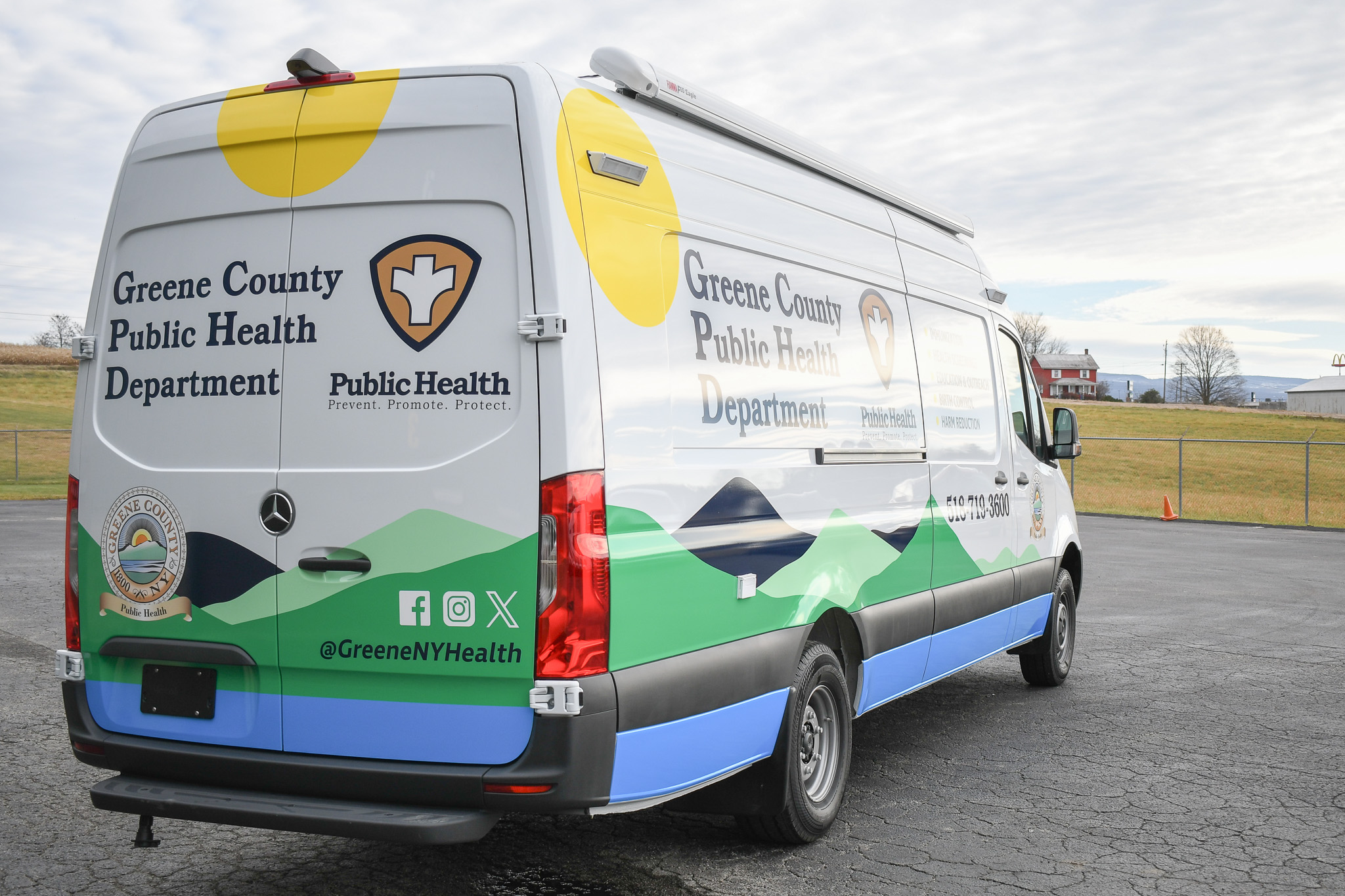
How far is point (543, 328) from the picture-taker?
348 cm

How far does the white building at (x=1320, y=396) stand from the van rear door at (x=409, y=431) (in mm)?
114859

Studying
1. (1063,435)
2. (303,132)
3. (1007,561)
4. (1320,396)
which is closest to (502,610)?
(303,132)

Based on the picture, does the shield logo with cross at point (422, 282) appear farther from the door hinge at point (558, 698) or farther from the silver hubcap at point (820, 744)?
the silver hubcap at point (820, 744)

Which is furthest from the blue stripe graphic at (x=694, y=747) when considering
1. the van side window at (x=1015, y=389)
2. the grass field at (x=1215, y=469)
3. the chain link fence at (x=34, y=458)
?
the chain link fence at (x=34, y=458)

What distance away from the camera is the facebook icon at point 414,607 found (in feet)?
11.7

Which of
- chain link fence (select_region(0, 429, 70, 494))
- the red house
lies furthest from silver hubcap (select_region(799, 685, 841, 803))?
the red house

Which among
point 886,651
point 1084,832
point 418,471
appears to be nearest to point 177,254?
point 418,471

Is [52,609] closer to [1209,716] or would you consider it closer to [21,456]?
[1209,716]

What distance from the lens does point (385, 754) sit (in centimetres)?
358

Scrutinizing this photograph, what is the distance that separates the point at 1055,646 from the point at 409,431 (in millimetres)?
5554

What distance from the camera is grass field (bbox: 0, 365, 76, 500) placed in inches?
1249

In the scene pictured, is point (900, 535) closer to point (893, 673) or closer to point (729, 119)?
point (893, 673)

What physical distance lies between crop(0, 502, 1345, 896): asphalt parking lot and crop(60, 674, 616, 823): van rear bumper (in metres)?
0.69

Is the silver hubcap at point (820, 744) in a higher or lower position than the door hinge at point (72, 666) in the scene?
lower
